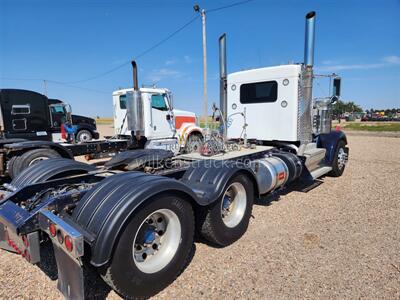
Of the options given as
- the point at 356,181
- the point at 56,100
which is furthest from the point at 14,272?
the point at 56,100

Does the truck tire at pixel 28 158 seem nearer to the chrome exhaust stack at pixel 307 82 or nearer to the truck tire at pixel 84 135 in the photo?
the chrome exhaust stack at pixel 307 82

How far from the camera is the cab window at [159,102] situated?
9.91m

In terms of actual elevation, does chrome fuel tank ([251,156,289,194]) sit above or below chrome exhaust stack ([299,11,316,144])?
below

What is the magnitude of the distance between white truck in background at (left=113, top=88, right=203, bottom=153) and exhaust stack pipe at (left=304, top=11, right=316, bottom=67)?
462cm

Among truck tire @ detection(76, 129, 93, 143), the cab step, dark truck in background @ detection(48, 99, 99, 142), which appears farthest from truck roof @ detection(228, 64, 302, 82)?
truck tire @ detection(76, 129, 93, 143)

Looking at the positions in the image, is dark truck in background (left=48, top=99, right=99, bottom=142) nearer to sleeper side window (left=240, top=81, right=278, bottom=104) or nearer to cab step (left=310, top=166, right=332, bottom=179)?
sleeper side window (left=240, top=81, right=278, bottom=104)

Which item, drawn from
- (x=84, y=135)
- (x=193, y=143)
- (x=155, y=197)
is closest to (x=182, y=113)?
(x=193, y=143)

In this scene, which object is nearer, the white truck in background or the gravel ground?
the gravel ground

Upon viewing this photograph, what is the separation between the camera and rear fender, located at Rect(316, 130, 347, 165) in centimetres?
705

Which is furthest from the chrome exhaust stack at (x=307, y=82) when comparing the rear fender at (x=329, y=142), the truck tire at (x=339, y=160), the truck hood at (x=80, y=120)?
the truck hood at (x=80, y=120)

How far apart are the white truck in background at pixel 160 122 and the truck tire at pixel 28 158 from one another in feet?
11.6

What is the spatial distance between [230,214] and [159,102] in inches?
280

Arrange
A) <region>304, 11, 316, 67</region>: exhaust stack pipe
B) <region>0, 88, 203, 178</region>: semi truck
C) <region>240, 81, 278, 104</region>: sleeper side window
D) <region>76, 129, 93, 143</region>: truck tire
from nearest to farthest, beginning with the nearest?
<region>304, 11, 316, 67</region>: exhaust stack pipe < <region>240, 81, 278, 104</region>: sleeper side window < <region>0, 88, 203, 178</region>: semi truck < <region>76, 129, 93, 143</region>: truck tire

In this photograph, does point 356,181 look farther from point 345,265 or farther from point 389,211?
point 345,265
